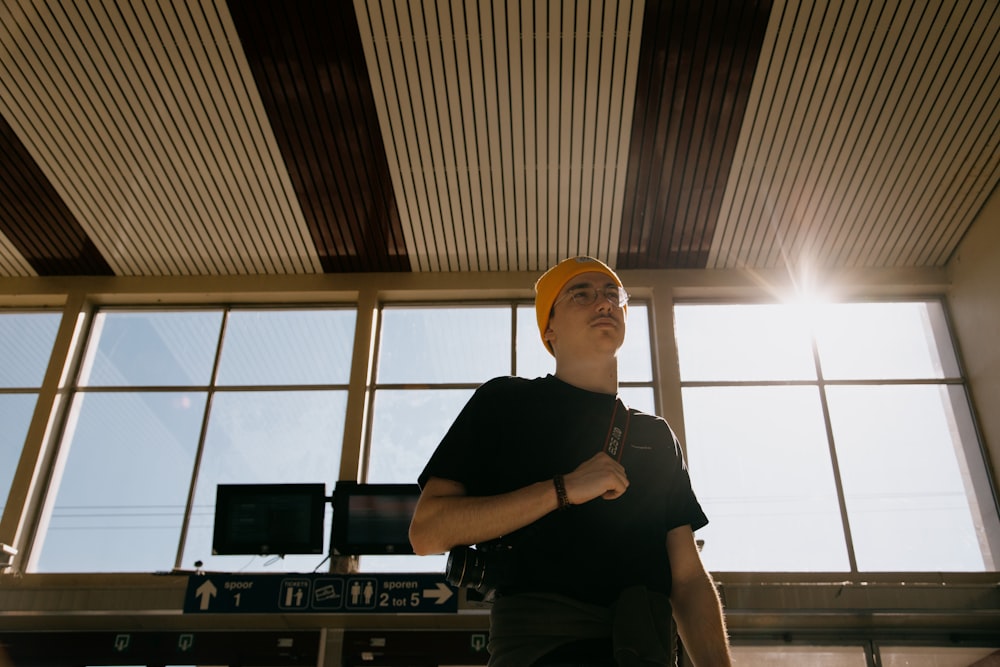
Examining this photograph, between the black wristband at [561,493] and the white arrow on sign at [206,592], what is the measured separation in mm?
6626

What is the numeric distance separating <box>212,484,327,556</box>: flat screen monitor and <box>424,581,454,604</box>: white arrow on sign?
1.11 meters

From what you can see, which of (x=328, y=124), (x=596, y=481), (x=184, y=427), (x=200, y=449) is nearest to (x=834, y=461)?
(x=328, y=124)

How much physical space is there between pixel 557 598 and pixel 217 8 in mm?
6759

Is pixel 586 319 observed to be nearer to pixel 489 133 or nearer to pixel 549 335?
pixel 549 335

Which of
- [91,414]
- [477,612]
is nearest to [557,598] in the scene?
[477,612]

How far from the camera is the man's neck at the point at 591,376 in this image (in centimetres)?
161

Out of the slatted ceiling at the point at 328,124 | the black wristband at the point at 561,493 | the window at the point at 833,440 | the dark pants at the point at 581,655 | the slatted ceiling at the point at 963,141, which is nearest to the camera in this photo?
the dark pants at the point at 581,655

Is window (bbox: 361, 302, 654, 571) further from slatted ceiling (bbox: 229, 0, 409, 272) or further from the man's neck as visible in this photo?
the man's neck

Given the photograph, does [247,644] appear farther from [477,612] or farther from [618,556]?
[618,556]

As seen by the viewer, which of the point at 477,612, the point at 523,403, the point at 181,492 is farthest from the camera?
the point at 181,492

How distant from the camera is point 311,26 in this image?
6641 millimetres

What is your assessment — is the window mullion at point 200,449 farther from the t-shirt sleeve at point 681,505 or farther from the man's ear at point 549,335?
the t-shirt sleeve at point 681,505

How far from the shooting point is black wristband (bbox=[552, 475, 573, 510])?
1272 mm

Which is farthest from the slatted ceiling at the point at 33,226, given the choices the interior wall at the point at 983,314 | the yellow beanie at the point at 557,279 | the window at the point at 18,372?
the interior wall at the point at 983,314
